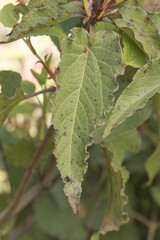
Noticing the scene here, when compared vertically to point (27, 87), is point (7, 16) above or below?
above

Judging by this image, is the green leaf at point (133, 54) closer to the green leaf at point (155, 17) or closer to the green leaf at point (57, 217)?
the green leaf at point (155, 17)

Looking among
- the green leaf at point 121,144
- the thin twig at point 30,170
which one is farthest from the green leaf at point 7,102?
the green leaf at point 121,144

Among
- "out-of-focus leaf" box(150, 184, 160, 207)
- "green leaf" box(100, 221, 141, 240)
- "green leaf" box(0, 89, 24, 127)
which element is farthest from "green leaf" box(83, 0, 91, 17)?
"green leaf" box(100, 221, 141, 240)

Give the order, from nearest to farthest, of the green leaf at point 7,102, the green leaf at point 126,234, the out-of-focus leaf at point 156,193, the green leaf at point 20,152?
1. the green leaf at point 7,102
2. the green leaf at point 20,152
3. the out-of-focus leaf at point 156,193
4. the green leaf at point 126,234

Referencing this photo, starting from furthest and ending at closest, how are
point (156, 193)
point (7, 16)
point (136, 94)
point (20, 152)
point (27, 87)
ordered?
point (156, 193)
point (20, 152)
point (27, 87)
point (7, 16)
point (136, 94)

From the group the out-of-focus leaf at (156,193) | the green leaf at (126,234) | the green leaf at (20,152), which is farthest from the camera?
the green leaf at (126,234)

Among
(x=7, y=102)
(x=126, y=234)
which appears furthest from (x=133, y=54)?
(x=126, y=234)

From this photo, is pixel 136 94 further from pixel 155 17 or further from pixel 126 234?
pixel 126 234
